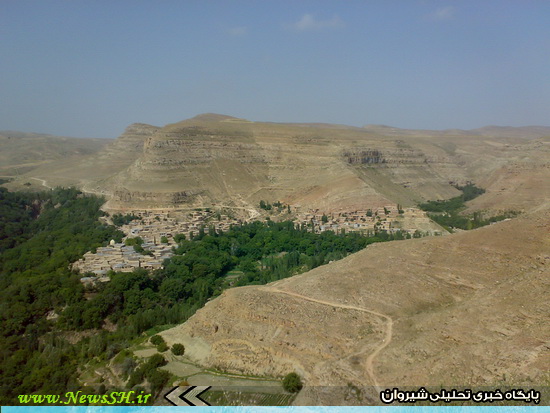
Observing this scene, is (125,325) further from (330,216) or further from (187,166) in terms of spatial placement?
(187,166)

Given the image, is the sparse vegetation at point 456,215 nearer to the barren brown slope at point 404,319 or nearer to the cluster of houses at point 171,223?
the cluster of houses at point 171,223

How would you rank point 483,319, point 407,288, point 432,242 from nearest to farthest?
point 483,319, point 407,288, point 432,242

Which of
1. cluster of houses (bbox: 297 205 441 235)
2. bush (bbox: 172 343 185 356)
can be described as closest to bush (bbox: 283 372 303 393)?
bush (bbox: 172 343 185 356)

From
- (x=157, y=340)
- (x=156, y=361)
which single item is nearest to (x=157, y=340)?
(x=157, y=340)

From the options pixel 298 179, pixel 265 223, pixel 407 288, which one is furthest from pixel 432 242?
pixel 298 179

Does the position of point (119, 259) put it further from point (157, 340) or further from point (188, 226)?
point (157, 340)
